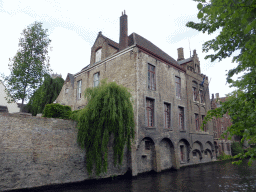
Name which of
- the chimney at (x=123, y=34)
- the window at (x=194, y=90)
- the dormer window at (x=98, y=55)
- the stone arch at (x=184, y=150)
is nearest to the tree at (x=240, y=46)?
the chimney at (x=123, y=34)

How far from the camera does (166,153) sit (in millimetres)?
15234

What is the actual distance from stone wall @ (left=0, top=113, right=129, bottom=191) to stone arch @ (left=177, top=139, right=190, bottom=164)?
9397mm

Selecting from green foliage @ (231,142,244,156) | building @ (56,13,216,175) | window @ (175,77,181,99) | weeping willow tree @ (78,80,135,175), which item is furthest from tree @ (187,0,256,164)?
green foliage @ (231,142,244,156)

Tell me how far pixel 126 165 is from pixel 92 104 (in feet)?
15.9

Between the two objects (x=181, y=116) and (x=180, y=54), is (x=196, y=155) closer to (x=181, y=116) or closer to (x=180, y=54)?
(x=181, y=116)

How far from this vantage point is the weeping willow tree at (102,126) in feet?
31.7

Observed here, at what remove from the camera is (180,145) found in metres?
16.9

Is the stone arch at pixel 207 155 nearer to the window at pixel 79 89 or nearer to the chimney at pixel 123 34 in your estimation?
the chimney at pixel 123 34

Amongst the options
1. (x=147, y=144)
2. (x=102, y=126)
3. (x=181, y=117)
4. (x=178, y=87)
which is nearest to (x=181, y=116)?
(x=181, y=117)

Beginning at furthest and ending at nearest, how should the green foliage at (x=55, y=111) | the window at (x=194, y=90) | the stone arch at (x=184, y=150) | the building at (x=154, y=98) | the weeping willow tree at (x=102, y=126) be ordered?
the window at (x=194, y=90) < the stone arch at (x=184, y=150) < the building at (x=154, y=98) < the green foliage at (x=55, y=111) < the weeping willow tree at (x=102, y=126)

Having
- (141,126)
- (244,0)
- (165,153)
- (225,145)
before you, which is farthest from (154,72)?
(225,145)

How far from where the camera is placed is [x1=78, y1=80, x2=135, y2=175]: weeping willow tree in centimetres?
967

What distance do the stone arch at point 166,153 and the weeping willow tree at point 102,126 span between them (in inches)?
218

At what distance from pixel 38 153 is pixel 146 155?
7.35 meters
